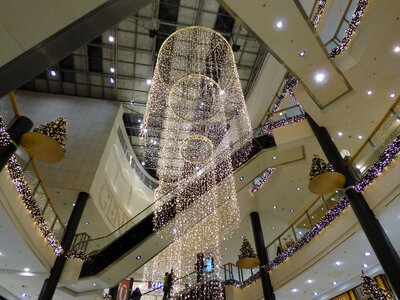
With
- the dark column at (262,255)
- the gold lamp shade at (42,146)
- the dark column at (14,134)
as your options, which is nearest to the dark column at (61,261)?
the gold lamp shade at (42,146)

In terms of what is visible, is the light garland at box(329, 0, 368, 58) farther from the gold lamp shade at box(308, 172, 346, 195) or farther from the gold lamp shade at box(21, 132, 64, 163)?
the gold lamp shade at box(21, 132, 64, 163)

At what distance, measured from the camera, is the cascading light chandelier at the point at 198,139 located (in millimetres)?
10326

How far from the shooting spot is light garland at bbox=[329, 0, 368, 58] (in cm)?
786

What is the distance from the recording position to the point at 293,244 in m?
9.19

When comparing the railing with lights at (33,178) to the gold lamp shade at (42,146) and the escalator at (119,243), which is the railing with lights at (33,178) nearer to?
the gold lamp shade at (42,146)

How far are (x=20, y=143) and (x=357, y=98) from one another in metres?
9.01

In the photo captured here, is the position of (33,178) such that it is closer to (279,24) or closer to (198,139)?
→ (198,139)

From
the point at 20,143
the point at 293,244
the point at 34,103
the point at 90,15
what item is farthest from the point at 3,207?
the point at 34,103

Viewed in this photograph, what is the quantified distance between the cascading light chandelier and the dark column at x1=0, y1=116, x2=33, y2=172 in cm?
465

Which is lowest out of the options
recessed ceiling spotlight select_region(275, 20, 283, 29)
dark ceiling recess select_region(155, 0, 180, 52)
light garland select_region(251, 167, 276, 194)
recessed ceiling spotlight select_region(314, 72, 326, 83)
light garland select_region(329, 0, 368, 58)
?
recessed ceiling spotlight select_region(275, 20, 283, 29)

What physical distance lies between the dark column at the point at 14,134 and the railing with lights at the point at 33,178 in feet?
0.44

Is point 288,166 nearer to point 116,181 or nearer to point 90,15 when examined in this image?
point 116,181

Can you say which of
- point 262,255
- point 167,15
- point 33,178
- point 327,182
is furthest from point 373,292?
point 167,15

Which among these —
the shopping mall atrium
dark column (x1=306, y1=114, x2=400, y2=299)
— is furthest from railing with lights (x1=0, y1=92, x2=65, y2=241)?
dark column (x1=306, y1=114, x2=400, y2=299)
